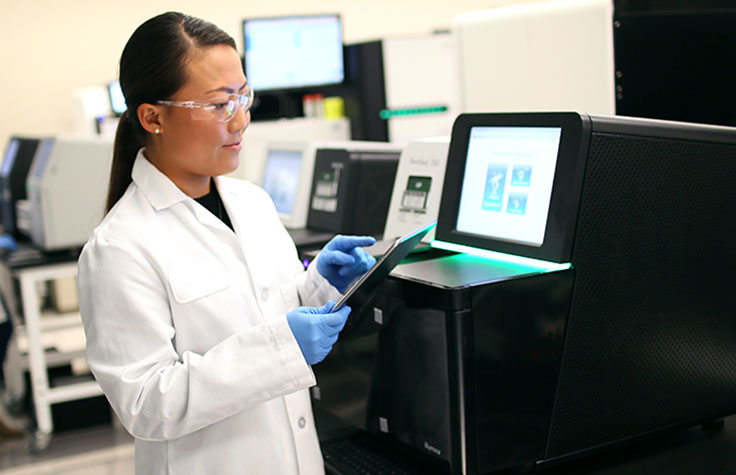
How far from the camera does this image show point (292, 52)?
429 centimetres

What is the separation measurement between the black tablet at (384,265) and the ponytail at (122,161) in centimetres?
42

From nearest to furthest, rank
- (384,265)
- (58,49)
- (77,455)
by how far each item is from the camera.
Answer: (384,265), (77,455), (58,49)

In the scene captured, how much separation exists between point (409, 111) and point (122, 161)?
3.00 m

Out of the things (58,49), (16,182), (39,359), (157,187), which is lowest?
(39,359)

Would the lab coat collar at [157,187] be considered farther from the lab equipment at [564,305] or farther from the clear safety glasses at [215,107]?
the lab equipment at [564,305]

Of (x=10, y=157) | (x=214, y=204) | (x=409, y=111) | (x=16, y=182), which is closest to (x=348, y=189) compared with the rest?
(x=214, y=204)

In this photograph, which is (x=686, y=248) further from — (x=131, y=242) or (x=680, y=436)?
(x=131, y=242)

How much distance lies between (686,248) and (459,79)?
3.53 ft

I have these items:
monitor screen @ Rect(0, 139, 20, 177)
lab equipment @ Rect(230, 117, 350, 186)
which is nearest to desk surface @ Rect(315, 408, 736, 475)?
lab equipment @ Rect(230, 117, 350, 186)

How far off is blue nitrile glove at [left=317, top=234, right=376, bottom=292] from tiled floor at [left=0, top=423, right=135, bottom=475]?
2208mm

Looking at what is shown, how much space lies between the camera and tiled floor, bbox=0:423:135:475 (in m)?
3.15

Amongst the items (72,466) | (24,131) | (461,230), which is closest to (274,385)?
(461,230)

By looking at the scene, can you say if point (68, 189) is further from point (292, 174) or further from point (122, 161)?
point (122, 161)

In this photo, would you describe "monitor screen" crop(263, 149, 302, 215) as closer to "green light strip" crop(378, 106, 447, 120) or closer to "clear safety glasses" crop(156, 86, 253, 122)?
"clear safety glasses" crop(156, 86, 253, 122)
